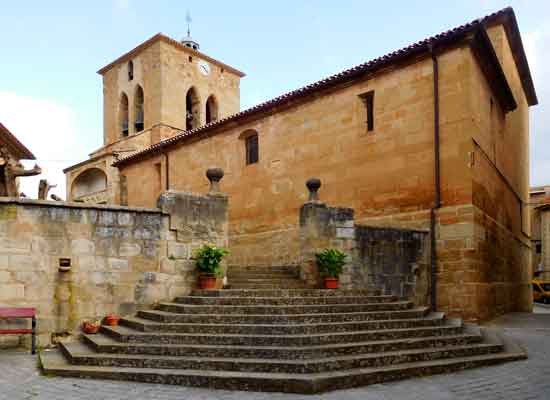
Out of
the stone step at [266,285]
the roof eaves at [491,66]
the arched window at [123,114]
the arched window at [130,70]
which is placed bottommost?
the stone step at [266,285]

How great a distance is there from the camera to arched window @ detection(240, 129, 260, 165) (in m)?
18.1

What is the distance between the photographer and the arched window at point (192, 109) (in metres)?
34.7

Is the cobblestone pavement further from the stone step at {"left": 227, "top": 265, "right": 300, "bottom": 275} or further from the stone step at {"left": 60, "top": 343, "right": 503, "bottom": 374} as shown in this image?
the stone step at {"left": 227, "top": 265, "right": 300, "bottom": 275}

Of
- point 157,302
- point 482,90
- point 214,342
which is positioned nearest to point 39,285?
point 157,302

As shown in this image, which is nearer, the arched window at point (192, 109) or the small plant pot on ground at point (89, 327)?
the small plant pot on ground at point (89, 327)

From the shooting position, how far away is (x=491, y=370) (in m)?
7.26

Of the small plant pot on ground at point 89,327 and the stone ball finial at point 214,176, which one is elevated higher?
the stone ball finial at point 214,176

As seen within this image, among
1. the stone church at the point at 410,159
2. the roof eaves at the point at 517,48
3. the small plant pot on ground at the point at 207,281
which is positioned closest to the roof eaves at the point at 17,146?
the stone church at the point at 410,159

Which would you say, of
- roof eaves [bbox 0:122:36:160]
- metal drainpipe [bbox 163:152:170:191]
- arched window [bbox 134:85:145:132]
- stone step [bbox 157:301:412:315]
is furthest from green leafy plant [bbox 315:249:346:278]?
arched window [bbox 134:85:145:132]

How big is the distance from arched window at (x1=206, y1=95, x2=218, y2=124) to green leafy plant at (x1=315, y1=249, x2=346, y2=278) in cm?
2702

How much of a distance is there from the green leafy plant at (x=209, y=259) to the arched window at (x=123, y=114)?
90.6 feet

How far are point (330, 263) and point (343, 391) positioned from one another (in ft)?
13.8

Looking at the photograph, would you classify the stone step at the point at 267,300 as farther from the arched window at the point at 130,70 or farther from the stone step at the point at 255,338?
the arched window at the point at 130,70

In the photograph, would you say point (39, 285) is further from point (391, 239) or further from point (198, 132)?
point (198, 132)
